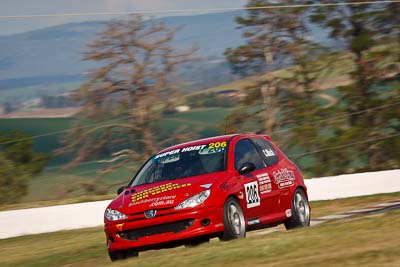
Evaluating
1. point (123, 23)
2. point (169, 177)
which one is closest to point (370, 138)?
point (123, 23)

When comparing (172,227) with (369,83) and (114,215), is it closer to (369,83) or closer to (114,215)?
(114,215)

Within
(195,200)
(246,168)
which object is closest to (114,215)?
(195,200)

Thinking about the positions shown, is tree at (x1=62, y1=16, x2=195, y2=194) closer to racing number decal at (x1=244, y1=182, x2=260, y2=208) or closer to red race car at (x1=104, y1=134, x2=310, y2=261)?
red race car at (x1=104, y1=134, x2=310, y2=261)

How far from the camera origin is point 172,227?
12.1 m

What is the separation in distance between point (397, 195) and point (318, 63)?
2283cm

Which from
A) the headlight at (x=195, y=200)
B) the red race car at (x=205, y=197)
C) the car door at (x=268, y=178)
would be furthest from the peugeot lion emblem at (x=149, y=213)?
the car door at (x=268, y=178)

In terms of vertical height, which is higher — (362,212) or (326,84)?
(362,212)

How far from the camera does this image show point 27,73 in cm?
6219

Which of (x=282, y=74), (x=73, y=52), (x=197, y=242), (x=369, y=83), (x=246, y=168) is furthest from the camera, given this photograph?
(x=73, y=52)

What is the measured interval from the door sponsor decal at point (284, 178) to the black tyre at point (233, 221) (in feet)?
4.31

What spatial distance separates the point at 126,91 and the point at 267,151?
30.2 meters

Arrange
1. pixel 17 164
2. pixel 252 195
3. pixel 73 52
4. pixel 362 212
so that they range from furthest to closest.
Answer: pixel 73 52
pixel 17 164
pixel 362 212
pixel 252 195

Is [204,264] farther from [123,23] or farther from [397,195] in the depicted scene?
[123,23]

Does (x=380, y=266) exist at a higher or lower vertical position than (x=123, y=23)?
higher
